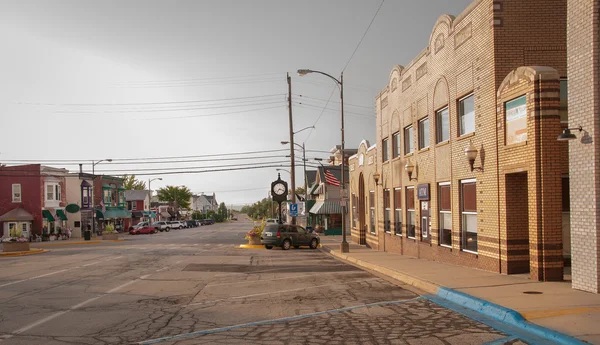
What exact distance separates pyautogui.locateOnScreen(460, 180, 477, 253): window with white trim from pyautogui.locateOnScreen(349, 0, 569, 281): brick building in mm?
33

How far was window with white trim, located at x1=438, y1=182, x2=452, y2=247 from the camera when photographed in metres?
19.1

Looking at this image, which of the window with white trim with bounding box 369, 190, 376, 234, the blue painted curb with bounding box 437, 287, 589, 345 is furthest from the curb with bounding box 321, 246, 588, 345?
the window with white trim with bounding box 369, 190, 376, 234

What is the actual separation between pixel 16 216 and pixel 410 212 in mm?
45573

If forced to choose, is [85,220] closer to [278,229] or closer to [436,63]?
[278,229]

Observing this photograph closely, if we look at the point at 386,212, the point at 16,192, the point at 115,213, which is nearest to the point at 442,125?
the point at 386,212

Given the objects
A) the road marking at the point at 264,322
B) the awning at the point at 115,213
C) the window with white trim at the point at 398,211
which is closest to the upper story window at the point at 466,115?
the road marking at the point at 264,322

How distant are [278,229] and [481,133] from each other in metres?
19.7

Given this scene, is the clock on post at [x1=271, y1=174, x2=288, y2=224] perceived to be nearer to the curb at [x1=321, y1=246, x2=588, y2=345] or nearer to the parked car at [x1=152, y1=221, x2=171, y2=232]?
the curb at [x1=321, y1=246, x2=588, y2=345]

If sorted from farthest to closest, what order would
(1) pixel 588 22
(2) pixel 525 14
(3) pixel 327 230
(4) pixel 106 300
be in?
1. (3) pixel 327 230
2. (2) pixel 525 14
3. (4) pixel 106 300
4. (1) pixel 588 22

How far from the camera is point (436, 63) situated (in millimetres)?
20000

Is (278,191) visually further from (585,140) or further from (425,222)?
(585,140)

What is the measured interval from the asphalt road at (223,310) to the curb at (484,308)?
0.49 meters

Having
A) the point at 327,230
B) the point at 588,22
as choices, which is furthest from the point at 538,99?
the point at 327,230

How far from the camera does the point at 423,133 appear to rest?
22531 mm
